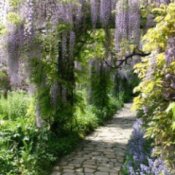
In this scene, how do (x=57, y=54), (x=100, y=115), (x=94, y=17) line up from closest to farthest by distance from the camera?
1. (x=94, y=17)
2. (x=57, y=54)
3. (x=100, y=115)

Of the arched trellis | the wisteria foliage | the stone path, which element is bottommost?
the stone path

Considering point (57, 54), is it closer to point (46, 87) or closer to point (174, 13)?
point (46, 87)

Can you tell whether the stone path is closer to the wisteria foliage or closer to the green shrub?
the wisteria foliage

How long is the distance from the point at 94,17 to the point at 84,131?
266cm

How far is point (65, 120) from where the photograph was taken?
26.2 ft

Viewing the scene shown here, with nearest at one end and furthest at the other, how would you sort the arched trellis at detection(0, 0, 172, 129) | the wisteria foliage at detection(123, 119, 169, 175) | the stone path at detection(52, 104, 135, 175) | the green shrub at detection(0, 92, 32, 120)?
the wisteria foliage at detection(123, 119, 169, 175)
the stone path at detection(52, 104, 135, 175)
the arched trellis at detection(0, 0, 172, 129)
the green shrub at detection(0, 92, 32, 120)

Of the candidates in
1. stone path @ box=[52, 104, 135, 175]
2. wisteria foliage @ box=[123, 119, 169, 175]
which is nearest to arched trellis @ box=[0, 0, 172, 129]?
stone path @ box=[52, 104, 135, 175]

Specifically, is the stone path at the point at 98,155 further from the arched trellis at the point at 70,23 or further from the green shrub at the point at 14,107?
the green shrub at the point at 14,107

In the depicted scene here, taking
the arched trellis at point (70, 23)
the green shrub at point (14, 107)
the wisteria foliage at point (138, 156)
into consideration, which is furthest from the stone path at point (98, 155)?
the green shrub at point (14, 107)

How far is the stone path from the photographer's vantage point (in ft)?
19.5

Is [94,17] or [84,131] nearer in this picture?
→ [94,17]

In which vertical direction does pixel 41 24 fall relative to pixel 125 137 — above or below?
above

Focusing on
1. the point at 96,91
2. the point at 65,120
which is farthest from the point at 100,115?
the point at 65,120

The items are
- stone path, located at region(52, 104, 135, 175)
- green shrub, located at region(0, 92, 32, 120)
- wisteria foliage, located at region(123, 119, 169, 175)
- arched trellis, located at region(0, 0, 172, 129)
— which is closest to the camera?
wisteria foliage, located at region(123, 119, 169, 175)
